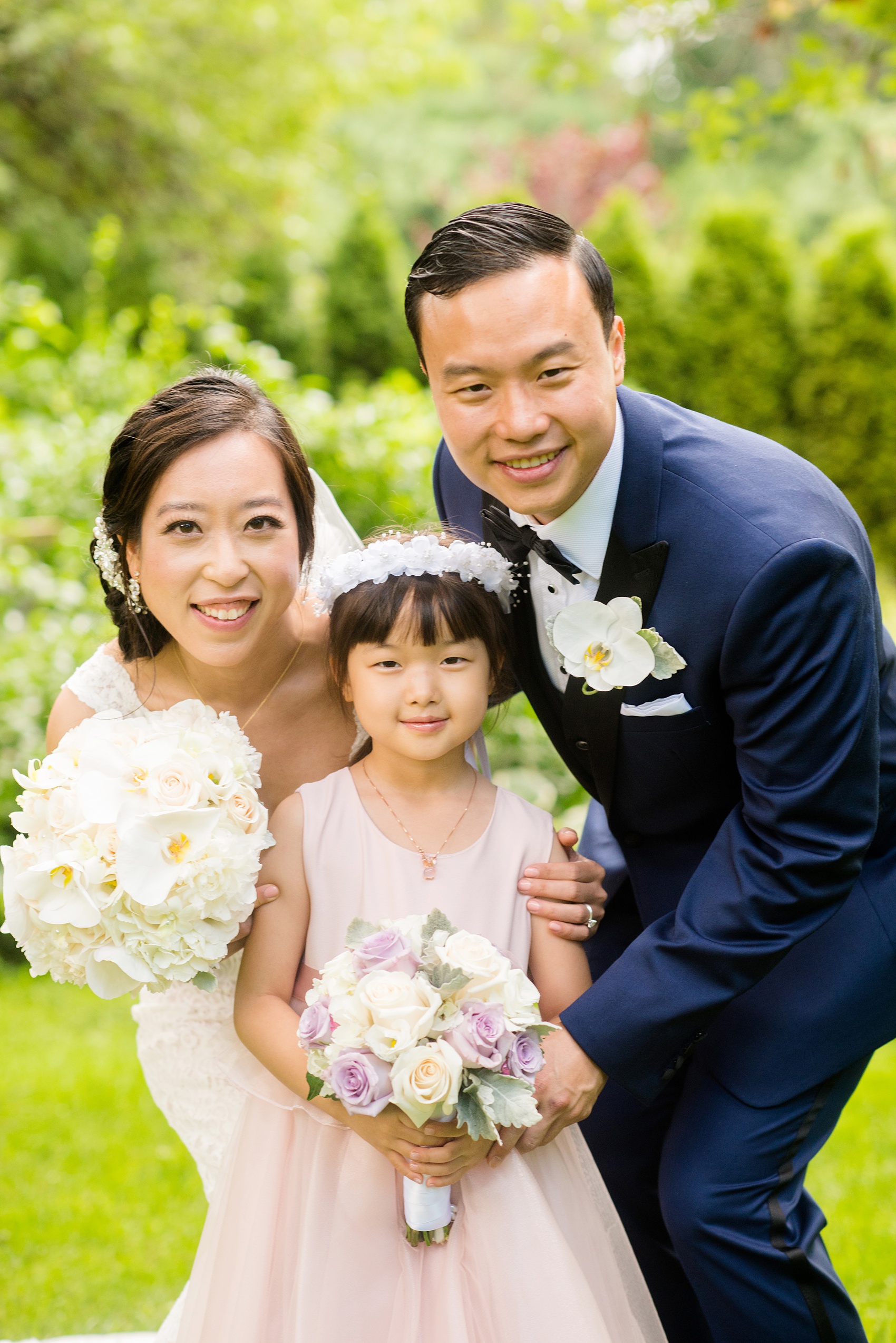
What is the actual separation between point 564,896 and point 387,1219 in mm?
695

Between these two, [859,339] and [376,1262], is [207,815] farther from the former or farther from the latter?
[859,339]

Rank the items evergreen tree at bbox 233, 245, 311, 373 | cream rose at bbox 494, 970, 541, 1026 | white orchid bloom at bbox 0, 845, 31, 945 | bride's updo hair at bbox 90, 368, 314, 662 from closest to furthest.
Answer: cream rose at bbox 494, 970, 541, 1026 < white orchid bloom at bbox 0, 845, 31, 945 < bride's updo hair at bbox 90, 368, 314, 662 < evergreen tree at bbox 233, 245, 311, 373

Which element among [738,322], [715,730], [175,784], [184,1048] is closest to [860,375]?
[738,322]

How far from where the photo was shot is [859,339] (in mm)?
12008

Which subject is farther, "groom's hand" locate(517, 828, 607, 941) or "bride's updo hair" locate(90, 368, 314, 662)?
"bride's updo hair" locate(90, 368, 314, 662)

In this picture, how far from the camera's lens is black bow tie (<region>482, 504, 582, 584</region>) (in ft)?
8.25

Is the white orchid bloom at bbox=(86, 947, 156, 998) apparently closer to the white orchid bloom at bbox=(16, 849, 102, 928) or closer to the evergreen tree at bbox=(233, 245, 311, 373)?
the white orchid bloom at bbox=(16, 849, 102, 928)

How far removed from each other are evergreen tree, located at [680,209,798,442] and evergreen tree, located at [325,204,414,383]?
296 centimetres

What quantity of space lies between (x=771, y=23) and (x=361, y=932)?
5.69 meters

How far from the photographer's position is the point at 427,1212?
2211mm

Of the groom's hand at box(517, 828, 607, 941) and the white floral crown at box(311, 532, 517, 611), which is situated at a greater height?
the white floral crown at box(311, 532, 517, 611)

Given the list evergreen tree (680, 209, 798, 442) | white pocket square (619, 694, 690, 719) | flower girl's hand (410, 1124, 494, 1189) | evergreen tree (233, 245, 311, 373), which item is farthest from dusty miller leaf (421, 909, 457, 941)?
evergreen tree (233, 245, 311, 373)

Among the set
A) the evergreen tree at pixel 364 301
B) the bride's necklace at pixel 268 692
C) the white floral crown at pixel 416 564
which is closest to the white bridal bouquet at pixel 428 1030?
the white floral crown at pixel 416 564

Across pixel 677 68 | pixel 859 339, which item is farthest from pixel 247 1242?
pixel 677 68
